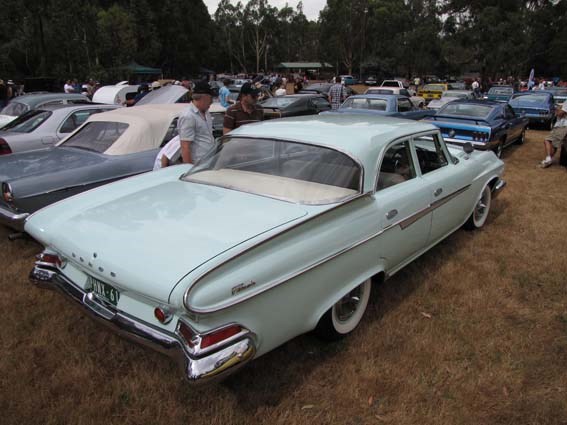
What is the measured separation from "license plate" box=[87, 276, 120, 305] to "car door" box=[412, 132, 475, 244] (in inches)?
96.5

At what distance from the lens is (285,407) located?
7.81ft

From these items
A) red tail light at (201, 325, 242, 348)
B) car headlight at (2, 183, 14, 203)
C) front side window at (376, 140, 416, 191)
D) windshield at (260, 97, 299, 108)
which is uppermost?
front side window at (376, 140, 416, 191)

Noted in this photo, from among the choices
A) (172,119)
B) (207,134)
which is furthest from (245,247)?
(172,119)

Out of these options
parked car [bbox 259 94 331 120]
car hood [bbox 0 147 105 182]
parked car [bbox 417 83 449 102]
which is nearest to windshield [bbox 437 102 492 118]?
parked car [bbox 259 94 331 120]

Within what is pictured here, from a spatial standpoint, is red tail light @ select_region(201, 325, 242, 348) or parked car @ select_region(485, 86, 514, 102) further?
parked car @ select_region(485, 86, 514, 102)

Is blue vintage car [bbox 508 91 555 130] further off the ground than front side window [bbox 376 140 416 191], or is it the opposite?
front side window [bbox 376 140 416 191]

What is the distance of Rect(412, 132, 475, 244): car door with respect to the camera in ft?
11.9

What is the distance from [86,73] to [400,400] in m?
25.3

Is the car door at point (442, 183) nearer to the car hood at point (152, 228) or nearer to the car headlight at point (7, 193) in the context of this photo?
the car hood at point (152, 228)

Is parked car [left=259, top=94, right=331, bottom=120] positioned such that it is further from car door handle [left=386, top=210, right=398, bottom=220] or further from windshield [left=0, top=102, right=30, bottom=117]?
car door handle [left=386, top=210, right=398, bottom=220]

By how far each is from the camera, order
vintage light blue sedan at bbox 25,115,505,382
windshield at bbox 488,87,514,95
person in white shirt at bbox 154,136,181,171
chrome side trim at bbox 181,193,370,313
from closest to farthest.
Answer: chrome side trim at bbox 181,193,370,313, vintage light blue sedan at bbox 25,115,505,382, person in white shirt at bbox 154,136,181,171, windshield at bbox 488,87,514,95

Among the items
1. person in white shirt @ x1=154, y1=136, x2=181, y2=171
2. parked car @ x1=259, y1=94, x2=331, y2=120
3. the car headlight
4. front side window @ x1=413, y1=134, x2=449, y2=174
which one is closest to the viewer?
front side window @ x1=413, y1=134, x2=449, y2=174

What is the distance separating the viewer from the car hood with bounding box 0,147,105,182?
427cm

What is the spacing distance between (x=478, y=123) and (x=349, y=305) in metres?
6.76
